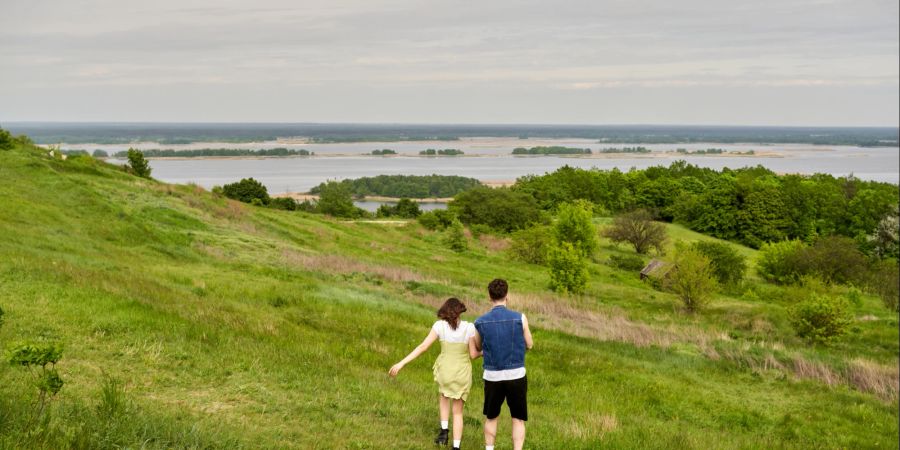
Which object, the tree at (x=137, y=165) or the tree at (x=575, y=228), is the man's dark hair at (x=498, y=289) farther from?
the tree at (x=137, y=165)

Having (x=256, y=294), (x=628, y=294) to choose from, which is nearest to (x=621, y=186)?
(x=628, y=294)

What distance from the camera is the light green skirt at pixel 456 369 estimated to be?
7.62 meters

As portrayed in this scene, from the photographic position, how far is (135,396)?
838 centimetres

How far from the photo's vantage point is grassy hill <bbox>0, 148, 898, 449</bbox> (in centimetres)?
811

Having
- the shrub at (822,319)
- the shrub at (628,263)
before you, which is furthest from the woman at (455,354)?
the shrub at (628,263)

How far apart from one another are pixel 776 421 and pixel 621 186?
107m

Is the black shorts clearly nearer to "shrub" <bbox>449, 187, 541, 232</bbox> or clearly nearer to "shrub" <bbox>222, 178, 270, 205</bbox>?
"shrub" <bbox>449, 187, 541, 232</bbox>

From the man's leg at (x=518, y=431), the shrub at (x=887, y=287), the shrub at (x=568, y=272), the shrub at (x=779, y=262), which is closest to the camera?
the man's leg at (x=518, y=431)

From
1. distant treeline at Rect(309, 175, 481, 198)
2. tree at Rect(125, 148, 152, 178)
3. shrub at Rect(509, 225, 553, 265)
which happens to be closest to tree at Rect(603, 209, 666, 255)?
shrub at Rect(509, 225, 553, 265)

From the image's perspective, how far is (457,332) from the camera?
759 cm

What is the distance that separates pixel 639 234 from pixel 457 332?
64.8 meters

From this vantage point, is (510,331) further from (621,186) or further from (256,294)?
(621,186)

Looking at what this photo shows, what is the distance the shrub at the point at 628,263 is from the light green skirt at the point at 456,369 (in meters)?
54.0

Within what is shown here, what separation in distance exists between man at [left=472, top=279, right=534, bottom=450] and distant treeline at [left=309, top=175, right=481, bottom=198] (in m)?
130
